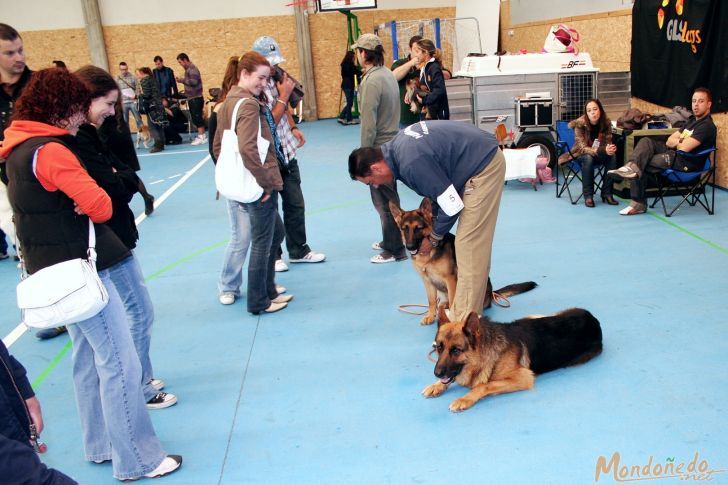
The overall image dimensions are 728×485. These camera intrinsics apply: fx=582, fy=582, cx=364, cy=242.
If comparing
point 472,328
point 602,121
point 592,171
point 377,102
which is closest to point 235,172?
point 377,102

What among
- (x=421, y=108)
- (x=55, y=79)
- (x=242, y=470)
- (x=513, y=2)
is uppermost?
(x=513, y=2)

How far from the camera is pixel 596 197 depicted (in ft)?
23.7

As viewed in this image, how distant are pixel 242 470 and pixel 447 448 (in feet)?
3.35

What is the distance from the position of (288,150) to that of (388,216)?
3.58ft

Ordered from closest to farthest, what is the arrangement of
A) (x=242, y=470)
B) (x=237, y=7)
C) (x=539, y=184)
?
1. (x=242, y=470)
2. (x=539, y=184)
3. (x=237, y=7)

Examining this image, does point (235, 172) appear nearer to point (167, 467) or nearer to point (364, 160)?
point (364, 160)

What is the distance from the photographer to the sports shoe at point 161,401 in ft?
11.3

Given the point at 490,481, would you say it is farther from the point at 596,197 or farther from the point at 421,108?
the point at 421,108

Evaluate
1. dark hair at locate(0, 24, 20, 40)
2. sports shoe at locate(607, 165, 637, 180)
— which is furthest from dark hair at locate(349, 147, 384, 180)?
sports shoe at locate(607, 165, 637, 180)

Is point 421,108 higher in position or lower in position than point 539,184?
higher

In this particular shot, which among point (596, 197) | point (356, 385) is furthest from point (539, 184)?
point (356, 385)

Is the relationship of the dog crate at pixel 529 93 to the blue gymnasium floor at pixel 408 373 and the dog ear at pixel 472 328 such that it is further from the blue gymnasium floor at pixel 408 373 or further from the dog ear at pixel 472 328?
the dog ear at pixel 472 328

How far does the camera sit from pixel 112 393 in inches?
103

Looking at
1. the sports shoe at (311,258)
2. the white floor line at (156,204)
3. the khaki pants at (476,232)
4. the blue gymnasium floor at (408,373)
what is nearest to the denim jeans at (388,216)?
the blue gymnasium floor at (408,373)
